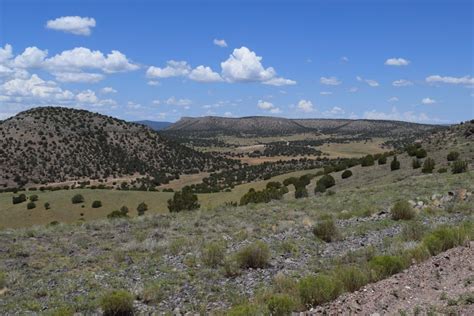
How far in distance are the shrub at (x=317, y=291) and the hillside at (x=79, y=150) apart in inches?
3215

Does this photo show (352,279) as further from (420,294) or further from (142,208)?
(142,208)

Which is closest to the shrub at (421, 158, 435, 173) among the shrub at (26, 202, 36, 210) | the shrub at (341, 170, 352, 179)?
the shrub at (341, 170, 352, 179)

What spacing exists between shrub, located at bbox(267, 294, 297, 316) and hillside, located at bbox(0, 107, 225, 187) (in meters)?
81.9

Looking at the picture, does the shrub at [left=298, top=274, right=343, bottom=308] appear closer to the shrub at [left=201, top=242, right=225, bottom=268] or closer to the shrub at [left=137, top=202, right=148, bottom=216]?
the shrub at [left=201, top=242, right=225, bottom=268]

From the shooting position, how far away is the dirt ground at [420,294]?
8180 millimetres

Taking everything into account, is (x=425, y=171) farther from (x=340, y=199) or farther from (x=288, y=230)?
(x=288, y=230)

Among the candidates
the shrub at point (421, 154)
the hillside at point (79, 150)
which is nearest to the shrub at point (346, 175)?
the shrub at point (421, 154)

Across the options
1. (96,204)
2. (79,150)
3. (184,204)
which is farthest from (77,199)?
(79,150)

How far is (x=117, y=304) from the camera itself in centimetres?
1060

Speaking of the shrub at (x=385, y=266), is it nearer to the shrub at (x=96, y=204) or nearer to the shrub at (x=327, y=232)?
the shrub at (x=327, y=232)

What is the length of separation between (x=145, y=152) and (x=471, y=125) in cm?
7099

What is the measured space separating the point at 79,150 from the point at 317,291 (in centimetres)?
9150

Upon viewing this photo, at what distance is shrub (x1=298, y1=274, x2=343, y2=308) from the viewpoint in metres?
9.87

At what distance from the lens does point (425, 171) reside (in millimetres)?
40156
